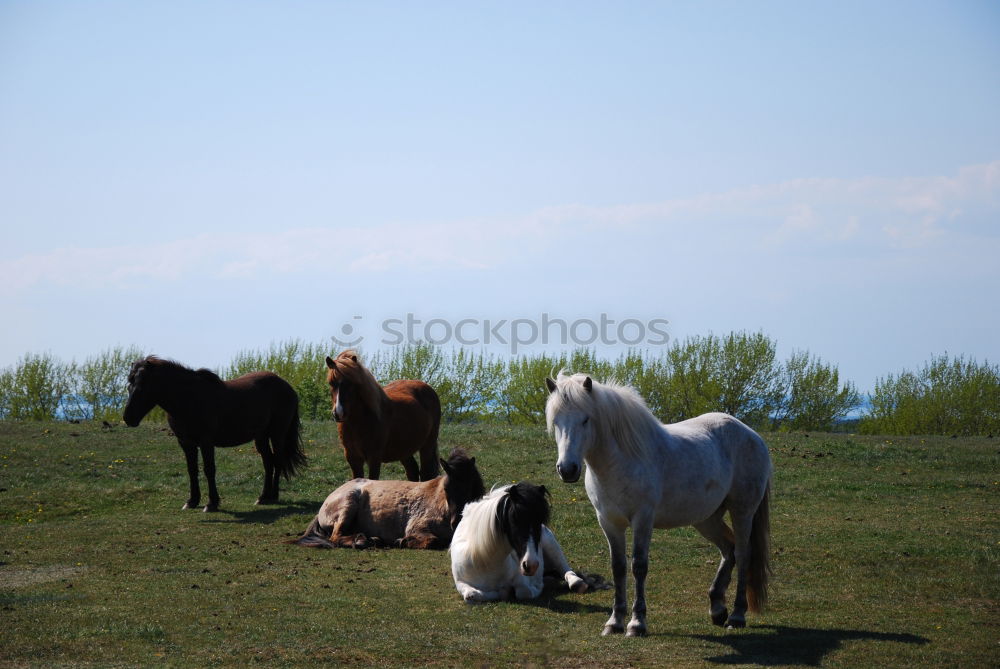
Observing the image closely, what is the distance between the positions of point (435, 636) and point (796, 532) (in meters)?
6.57

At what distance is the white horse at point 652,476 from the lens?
6.87 meters

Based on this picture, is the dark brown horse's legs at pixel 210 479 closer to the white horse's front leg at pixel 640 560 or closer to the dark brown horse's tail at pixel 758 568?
the white horse's front leg at pixel 640 560

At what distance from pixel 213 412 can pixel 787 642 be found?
34.0 feet

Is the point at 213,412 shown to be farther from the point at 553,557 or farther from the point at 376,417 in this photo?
the point at 553,557

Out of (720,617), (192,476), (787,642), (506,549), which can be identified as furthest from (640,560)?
(192,476)

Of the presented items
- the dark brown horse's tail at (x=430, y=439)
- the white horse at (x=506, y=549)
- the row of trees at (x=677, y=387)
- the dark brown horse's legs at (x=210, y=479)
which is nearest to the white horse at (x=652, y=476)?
the white horse at (x=506, y=549)

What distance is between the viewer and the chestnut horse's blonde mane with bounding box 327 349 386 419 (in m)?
12.8

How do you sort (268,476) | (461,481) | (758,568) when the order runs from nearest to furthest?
(758,568)
(461,481)
(268,476)

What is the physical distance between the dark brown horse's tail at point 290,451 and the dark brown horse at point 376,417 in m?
2.04

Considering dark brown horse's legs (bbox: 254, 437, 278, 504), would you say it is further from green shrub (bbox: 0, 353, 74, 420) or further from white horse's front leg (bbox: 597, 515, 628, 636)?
green shrub (bbox: 0, 353, 74, 420)

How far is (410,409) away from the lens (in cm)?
1417

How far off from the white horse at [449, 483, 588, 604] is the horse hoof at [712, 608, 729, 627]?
5.11ft

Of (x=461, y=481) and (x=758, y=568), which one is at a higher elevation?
(x=461, y=481)

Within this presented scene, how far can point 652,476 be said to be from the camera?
23.3 feet
